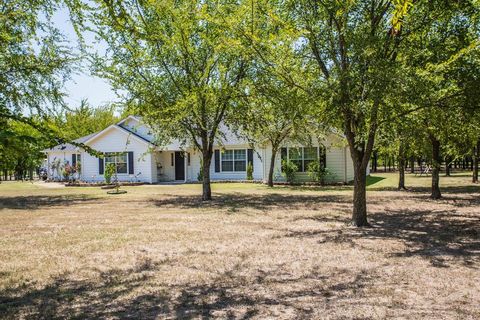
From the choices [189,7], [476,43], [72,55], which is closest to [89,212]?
[189,7]

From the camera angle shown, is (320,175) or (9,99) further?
(320,175)

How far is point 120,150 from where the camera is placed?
3131cm

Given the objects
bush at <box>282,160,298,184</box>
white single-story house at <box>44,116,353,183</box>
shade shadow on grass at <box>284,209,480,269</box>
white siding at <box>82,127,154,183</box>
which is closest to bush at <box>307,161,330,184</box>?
white single-story house at <box>44,116,353,183</box>

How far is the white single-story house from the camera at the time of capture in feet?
88.2

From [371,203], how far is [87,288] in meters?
12.0

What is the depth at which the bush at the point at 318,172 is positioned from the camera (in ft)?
85.3

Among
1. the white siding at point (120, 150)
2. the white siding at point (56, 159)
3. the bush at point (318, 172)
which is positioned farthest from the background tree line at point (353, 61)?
the white siding at point (56, 159)

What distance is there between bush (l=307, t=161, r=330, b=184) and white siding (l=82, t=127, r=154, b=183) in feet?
37.4

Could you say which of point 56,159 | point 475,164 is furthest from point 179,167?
point 475,164

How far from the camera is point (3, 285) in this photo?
18.7 feet

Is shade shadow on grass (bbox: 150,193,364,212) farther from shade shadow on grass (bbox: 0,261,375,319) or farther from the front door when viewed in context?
the front door

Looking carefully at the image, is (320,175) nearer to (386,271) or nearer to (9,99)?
(386,271)

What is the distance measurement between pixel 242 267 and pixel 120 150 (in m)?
26.5

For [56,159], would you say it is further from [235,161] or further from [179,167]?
[235,161]
